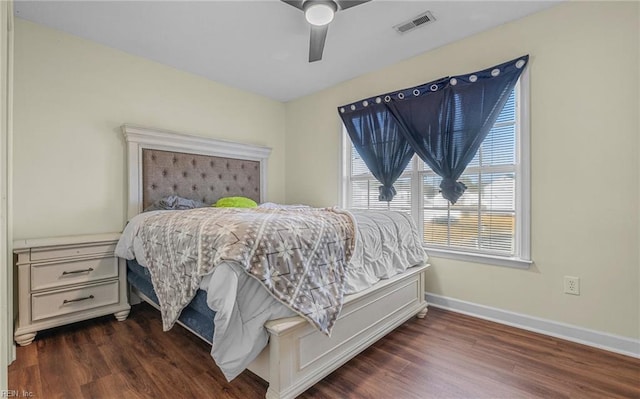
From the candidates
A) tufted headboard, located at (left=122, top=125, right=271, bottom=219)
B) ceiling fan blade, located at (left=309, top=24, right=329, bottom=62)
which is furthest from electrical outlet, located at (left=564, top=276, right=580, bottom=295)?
tufted headboard, located at (left=122, top=125, right=271, bottom=219)

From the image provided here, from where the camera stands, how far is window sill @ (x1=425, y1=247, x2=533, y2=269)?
221 cm

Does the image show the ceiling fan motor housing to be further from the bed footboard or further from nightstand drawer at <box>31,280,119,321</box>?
nightstand drawer at <box>31,280,119,321</box>

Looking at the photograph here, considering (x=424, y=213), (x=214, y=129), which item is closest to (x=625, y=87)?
(x=424, y=213)

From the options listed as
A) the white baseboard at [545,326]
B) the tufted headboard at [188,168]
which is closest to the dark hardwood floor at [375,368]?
the white baseboard at [545,326]

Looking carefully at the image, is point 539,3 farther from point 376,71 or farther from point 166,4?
point 166,4

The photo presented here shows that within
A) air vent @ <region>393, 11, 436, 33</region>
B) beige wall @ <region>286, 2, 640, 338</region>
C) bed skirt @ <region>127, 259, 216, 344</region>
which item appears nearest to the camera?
bed skirt @ <region>127, 259, 216, 344</region>

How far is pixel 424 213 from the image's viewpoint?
2738 mm

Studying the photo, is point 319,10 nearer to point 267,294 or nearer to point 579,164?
point 267,294

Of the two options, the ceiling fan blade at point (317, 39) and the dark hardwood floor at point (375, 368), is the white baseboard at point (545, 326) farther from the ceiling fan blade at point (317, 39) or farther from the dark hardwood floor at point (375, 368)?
the ceiling fan blade at point (317, 39)

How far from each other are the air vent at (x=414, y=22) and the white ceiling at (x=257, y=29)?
4 cm

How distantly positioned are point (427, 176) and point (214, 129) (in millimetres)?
2227

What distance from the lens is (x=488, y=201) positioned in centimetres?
238

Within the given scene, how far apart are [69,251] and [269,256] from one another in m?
1.67

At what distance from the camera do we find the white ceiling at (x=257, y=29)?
204cm
